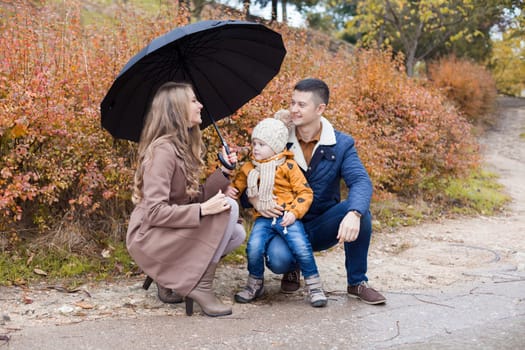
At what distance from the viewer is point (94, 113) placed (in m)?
4.64

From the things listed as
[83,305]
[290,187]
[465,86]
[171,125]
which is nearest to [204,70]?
[171,125]

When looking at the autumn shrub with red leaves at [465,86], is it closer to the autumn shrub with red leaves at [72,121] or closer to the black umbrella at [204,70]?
the autumn shrub with red leaves at [72,121]

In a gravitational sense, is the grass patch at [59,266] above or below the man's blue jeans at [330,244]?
below

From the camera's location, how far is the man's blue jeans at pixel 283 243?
12.5 feet

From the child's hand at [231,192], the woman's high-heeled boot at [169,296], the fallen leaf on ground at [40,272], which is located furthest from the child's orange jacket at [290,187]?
the fallen leaf on ground at [40,272]

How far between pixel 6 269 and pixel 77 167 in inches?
37.0

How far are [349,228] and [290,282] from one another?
861mm

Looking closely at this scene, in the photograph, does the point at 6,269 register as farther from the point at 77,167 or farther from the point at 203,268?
the point at 203,268

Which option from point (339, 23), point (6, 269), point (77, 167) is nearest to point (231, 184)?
point (77, 167)

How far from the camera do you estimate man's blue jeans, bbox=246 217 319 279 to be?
12.5ft

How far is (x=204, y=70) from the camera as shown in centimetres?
408


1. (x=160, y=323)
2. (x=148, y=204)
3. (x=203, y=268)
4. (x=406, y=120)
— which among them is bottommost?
(x=160, y=323)

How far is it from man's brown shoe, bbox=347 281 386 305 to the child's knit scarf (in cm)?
87

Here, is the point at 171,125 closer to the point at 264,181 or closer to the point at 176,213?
the point at 176,213
